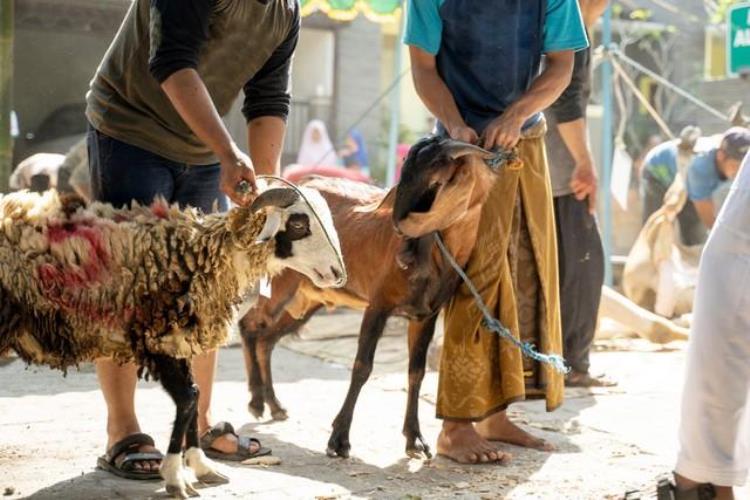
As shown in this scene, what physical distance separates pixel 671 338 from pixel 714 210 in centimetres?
188

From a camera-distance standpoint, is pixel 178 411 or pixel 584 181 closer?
pixel 178 411

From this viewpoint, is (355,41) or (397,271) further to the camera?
(355,41)

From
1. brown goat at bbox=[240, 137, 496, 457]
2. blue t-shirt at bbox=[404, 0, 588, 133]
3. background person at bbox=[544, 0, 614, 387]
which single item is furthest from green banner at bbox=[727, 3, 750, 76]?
blue t-shirt at bbox=[404, 0, 588, 133]

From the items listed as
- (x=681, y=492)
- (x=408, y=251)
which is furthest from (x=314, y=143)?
(x=681, y=492)

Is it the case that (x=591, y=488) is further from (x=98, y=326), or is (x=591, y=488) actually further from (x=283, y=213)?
(x=98, y=326)

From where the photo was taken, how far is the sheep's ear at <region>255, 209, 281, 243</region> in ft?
12.0

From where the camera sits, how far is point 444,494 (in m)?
3.93

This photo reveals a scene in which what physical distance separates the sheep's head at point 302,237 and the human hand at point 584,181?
6.94 ft

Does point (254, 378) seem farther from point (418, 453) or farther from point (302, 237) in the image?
point (302, 237)

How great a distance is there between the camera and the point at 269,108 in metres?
4.31

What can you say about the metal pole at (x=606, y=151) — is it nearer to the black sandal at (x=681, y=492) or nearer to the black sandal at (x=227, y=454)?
the black sandal at (x=227, y=454)

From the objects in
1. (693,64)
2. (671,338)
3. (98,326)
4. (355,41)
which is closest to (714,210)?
(671,338)

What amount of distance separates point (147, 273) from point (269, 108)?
1031mm

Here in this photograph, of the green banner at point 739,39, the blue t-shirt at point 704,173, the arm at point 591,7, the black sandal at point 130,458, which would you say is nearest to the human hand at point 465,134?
the black sandal at point 130,458
